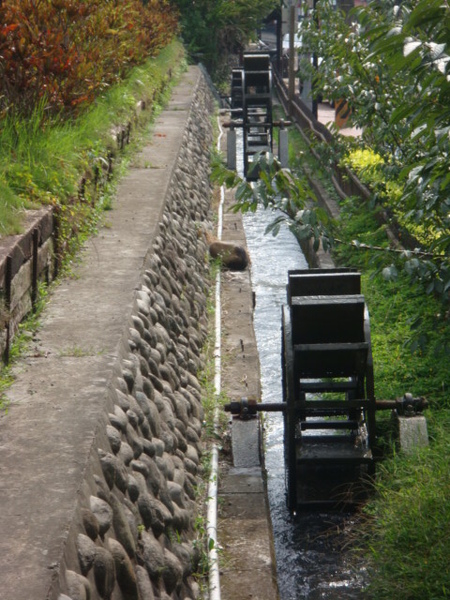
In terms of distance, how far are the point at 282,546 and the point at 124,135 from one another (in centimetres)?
618

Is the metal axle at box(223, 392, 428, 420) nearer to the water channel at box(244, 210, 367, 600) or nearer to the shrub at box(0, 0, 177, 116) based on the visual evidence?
the water channel at box(244, 210, 367, 600)

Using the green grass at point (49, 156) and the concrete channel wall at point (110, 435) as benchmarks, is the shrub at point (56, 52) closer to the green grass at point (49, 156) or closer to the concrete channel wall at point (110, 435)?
the green grass at point (49, 156)

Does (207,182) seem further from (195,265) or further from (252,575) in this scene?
(252,575)

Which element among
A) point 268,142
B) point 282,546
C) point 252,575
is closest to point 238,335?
point 282,546

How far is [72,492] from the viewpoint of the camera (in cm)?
394

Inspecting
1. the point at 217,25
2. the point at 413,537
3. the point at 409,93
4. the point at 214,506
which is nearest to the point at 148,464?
the point at 214,506

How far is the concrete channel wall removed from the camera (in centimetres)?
371

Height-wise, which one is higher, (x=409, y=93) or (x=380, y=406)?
(x=409, y=93)

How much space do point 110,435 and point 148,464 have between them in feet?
1.74

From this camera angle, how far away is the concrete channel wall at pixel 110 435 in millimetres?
3713

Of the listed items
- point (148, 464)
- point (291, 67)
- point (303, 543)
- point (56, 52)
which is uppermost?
point (56, 52)

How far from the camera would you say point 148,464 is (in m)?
5.15

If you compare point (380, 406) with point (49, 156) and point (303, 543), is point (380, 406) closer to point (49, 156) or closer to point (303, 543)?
point (303, 543)

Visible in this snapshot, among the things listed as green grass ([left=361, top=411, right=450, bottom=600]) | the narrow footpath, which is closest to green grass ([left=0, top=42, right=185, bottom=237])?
the narrow footpath
